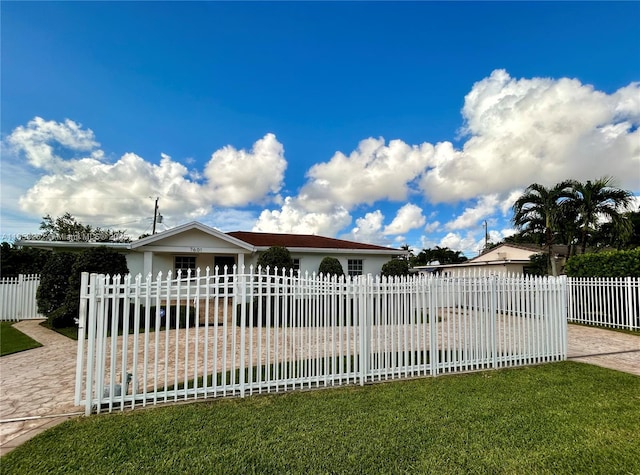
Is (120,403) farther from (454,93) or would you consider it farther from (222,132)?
(454,93)

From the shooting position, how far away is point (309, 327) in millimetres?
5234

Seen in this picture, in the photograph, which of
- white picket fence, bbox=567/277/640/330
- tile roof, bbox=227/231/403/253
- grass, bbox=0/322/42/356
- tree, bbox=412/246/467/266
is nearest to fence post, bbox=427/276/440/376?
grass, bbox=0/322/42/356

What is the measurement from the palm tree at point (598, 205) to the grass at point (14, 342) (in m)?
22.4

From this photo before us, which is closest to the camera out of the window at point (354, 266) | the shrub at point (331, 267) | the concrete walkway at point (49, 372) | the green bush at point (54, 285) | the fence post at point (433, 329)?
the concrete walkway at point (49, 372)

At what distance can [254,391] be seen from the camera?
16.7ft

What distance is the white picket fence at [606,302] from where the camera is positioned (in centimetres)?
1134

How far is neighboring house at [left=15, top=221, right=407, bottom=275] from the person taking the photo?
1475 centimetres

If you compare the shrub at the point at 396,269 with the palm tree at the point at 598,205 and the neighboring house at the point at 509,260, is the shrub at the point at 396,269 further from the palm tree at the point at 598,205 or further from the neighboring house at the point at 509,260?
the palm tree at the point at 598,205

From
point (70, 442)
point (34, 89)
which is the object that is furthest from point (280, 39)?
point (70, 442)

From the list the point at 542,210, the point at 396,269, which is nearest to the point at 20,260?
the point at 396,269

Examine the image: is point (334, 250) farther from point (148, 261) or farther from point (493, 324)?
point (493, 324)

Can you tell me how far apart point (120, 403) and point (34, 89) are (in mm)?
9205

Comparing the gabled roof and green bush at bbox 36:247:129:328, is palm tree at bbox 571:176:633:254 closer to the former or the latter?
the gabled roof

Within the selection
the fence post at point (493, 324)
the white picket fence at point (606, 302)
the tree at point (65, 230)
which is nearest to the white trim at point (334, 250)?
the white picket fence at point (606, 302)
